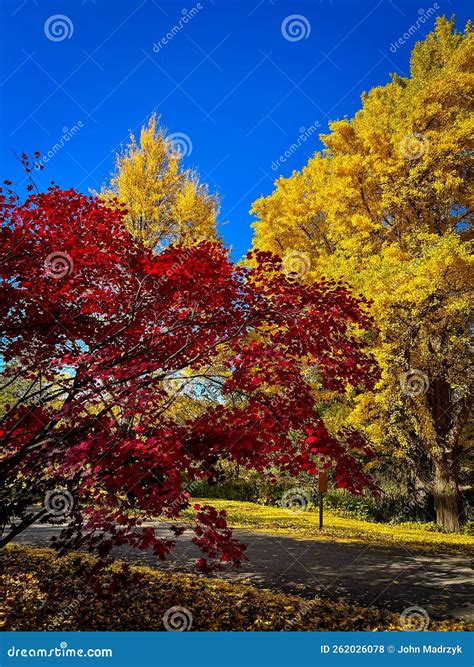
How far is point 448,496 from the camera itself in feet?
39.7

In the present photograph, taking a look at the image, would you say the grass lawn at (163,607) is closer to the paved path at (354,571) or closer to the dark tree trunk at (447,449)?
Answer: the paved path at (354,571)

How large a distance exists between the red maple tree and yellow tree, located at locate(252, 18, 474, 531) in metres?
5.03

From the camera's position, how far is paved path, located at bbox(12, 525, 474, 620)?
5.22m

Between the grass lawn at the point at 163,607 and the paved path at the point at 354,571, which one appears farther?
the paved path at the point at 354,571

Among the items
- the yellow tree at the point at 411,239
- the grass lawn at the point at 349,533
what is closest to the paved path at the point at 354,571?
the grass lawn at the point at 349,533

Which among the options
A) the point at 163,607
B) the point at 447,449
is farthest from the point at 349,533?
the point at 163,607

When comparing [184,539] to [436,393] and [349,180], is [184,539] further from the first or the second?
[349,180]

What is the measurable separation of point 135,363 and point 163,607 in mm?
2412

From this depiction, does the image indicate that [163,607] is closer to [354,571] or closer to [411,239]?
[354,571]

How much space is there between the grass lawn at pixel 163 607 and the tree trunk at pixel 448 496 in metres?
8.10

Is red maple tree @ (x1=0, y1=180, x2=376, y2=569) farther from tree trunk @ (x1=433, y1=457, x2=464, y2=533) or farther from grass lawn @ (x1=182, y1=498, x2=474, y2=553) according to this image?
tree trunk @ (x1=433, y1=457, x2=464, y2=533)

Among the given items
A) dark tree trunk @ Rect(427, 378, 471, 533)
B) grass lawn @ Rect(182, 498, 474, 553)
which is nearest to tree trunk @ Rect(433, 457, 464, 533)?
dark tree trunk @ Rect(427, 378, 471, 533)

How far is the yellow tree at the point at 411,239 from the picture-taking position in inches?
371
